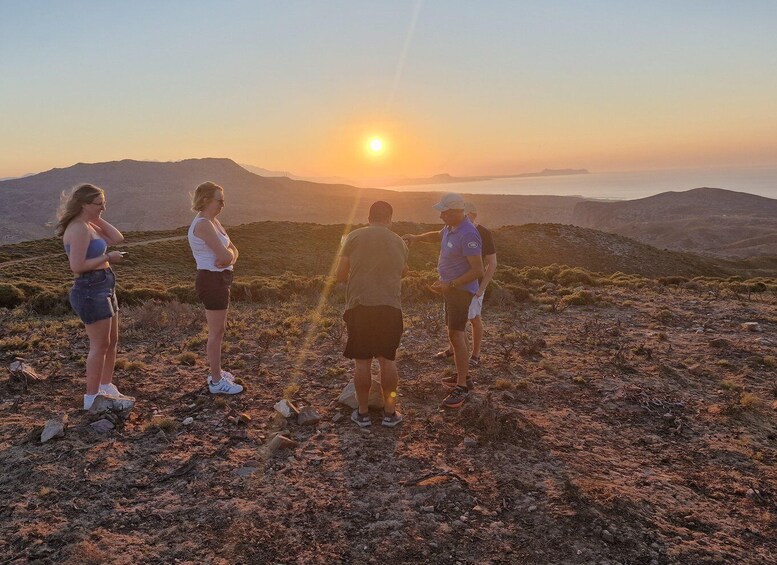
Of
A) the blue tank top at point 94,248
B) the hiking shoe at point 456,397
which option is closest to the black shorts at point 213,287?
the blue tank top at point 94,248

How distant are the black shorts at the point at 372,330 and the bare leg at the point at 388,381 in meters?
0.17

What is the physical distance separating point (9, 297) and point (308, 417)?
12.7 m

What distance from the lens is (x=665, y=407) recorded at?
5.43 metres

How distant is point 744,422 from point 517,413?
96.9 inches

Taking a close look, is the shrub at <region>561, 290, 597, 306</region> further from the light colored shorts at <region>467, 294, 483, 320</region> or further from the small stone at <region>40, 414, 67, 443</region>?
the small stone at <region>40, 414, 67, 443</region>

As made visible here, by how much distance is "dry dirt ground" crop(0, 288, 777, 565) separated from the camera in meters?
3.19

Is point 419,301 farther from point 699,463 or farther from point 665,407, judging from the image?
point 699,463

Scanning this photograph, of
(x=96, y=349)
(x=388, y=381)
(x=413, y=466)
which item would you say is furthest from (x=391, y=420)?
(x=96, y=349)

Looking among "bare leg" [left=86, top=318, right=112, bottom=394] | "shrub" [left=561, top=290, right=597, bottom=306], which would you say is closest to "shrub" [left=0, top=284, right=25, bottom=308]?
"bare leg" [left=86, top=318, right=112, bottom=394]

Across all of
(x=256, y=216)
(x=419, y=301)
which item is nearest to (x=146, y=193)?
(x=256, y=216)

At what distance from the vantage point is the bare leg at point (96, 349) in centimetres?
463

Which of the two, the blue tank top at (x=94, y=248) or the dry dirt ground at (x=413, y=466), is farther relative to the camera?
the blue tank top at (x=94, y=248)

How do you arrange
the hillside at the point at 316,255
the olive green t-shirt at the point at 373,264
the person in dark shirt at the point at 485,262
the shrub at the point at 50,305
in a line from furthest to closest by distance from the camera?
the hillside at the point at 316,255, the shrub at the point at 50,305, the person in dark shirt at the point at 485,262, the olive green t-shirt at the point at 373,264

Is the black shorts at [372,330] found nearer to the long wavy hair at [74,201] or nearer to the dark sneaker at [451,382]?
the dark sneaker at [451,382]
